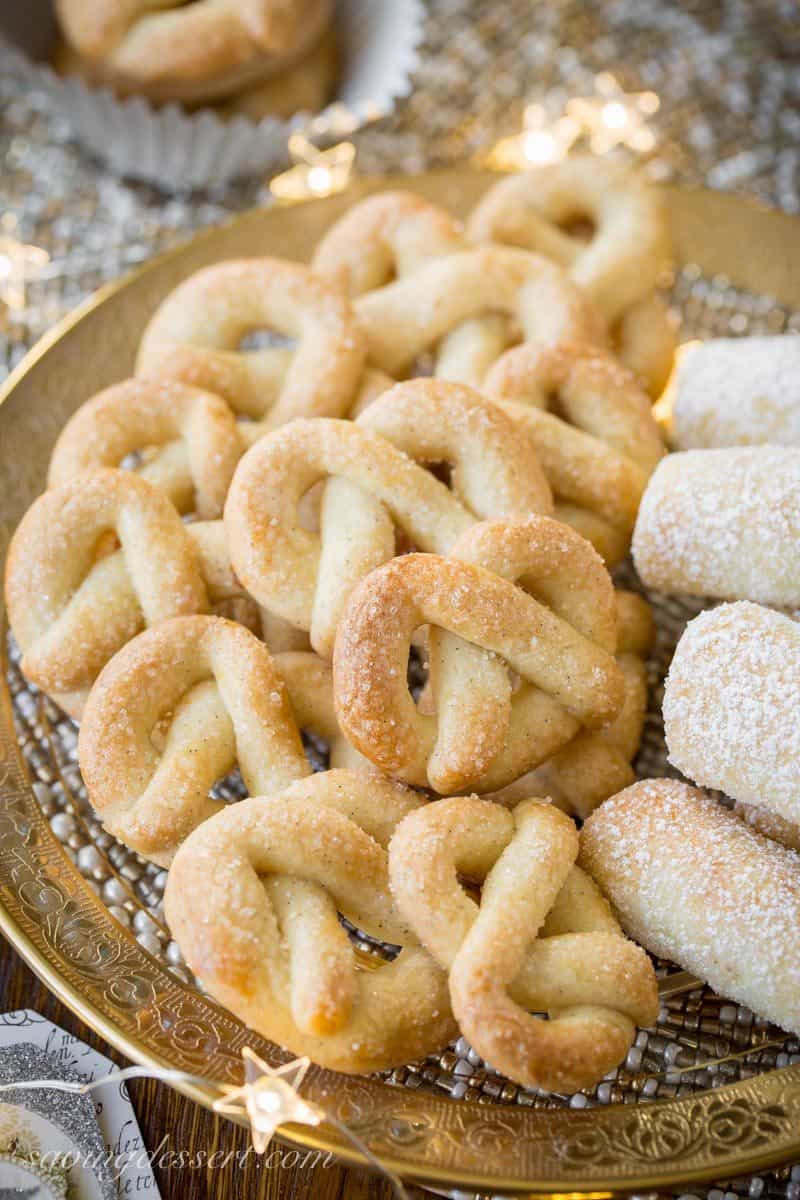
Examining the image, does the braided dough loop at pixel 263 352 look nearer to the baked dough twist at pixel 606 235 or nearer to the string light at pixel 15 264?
the baked dough twist at pixel 606 235

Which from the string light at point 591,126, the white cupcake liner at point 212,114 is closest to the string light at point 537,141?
the string light at point 591,126

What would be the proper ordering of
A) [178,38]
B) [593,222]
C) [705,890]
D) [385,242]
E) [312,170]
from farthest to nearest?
[312,170] → [178,38] → [593,222] → [385,242] → [705,890]

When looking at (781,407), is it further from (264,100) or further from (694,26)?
(694,26)

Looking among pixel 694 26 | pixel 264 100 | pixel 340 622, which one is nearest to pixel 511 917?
pixel 340 622

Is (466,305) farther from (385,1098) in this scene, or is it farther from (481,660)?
(385,1098)

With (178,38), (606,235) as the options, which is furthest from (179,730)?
(178,38)

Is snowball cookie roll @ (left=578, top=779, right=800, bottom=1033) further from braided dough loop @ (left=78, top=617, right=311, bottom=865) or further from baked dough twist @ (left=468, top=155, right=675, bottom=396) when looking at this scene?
baked dough twist @ (left=468, top=155, right=675, bottom=396)
